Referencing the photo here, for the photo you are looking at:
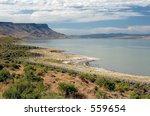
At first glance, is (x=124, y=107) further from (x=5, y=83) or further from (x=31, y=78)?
(x=31, y=78)

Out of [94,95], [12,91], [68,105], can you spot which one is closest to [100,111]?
[68,105]

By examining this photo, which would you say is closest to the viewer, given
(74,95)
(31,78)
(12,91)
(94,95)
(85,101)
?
(85,101)

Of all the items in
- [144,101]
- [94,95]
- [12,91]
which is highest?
[144,101]

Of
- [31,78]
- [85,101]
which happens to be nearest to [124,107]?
[85,101]

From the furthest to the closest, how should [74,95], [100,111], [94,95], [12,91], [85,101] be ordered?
[94,95] → [74,95] → [12,91] → [85,101] → [100,111]

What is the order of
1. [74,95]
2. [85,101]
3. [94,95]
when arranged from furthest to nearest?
[94,95] < [74,95] < [85,101]

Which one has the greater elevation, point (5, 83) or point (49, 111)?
point (49, 111)

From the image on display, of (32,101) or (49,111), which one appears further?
(32,101)

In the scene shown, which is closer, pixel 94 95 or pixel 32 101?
pixel 32 101

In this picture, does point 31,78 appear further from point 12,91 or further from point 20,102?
point 20,102
